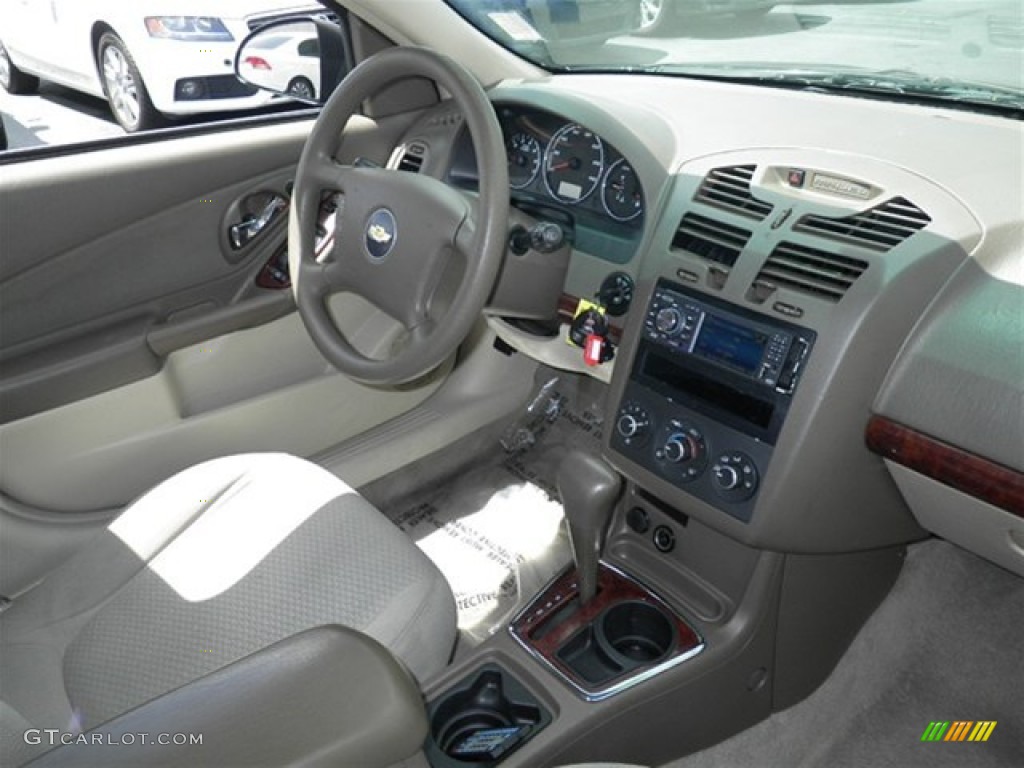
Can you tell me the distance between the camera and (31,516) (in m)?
1.83

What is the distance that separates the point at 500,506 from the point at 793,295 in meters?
1.19

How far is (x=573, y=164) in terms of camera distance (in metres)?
1.85

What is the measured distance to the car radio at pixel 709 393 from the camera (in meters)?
1.39

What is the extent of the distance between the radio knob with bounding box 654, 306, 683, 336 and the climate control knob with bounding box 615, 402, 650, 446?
0.49ft

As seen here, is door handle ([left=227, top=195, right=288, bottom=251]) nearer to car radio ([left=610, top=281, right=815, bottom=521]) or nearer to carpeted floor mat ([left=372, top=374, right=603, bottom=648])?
carpeted floor mat ([left=372, top=374, right=603, bottom=648])

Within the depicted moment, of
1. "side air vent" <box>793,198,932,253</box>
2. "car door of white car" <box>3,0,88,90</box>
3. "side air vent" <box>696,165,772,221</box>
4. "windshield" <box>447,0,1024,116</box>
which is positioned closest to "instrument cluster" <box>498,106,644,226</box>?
"side air vent" <box>696,165,772,221</box>

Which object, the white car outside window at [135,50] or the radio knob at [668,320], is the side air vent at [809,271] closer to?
the radio knob at [668,320]

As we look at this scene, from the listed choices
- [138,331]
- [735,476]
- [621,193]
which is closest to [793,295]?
[735,476]

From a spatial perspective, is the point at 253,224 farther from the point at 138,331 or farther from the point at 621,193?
the point at 621,193

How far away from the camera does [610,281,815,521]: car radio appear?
1394 millimetres

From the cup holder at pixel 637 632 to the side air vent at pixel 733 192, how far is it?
761 mm

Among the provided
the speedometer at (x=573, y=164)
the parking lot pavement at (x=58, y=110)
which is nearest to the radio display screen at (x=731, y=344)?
the speedometer at (x=573, y=164)

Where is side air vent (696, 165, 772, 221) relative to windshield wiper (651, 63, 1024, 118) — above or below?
below

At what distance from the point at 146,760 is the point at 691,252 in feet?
3.71
